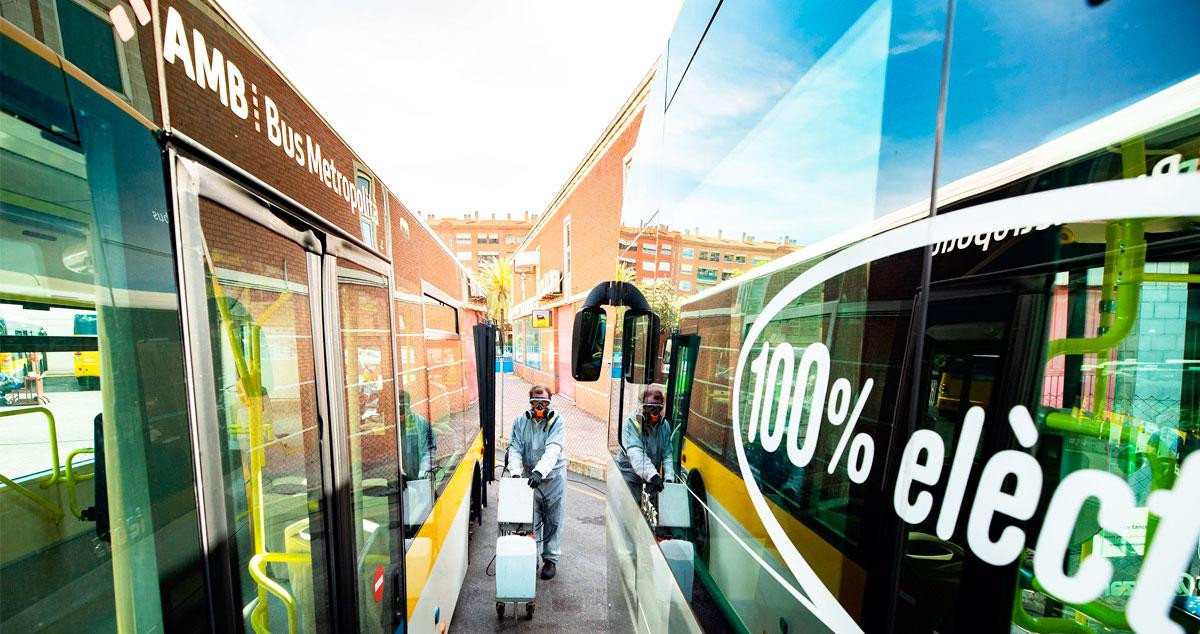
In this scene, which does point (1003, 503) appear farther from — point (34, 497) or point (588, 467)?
point (588, 467)

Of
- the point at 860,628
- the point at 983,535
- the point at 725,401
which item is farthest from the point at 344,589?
the point at 983,535

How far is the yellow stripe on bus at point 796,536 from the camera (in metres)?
1.08

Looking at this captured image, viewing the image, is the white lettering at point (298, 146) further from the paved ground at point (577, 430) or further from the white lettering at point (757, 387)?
the paved ground at point (577, 430)

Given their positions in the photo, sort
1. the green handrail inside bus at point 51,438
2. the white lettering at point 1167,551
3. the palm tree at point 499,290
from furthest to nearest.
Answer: the palm tree at point 499,290 → the green handrail inside bus at point 51,438 → the white lettering at point 1167,551

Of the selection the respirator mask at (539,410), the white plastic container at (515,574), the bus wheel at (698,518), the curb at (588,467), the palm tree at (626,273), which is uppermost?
the palm tree at (626,273)

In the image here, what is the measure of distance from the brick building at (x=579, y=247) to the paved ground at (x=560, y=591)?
9.13 feet

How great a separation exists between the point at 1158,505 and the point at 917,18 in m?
0.96

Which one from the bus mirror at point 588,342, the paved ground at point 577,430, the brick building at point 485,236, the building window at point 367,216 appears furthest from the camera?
the brick building at point 485,236

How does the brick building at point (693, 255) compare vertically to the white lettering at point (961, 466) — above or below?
above

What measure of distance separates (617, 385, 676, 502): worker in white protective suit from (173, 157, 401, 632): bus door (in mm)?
1427

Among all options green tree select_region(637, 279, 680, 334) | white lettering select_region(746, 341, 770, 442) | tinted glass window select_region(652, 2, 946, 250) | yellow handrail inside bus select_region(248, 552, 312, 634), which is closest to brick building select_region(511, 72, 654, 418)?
green tree select_region(637, 279, 680, 334)

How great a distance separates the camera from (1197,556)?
0.92m

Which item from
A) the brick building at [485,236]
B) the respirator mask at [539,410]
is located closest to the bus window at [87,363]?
the respirator mask at [539,410]

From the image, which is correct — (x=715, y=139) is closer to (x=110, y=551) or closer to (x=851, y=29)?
(x=851, y=29)
